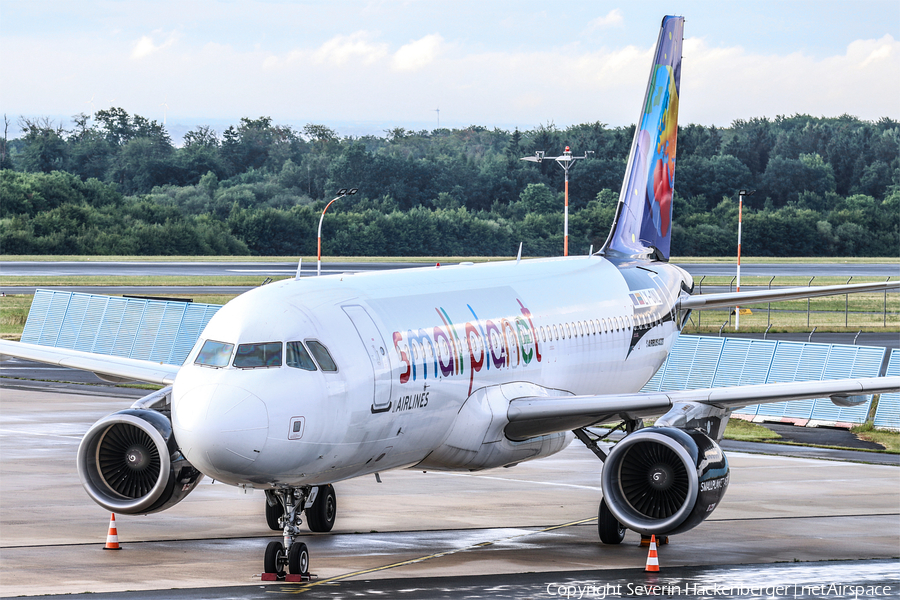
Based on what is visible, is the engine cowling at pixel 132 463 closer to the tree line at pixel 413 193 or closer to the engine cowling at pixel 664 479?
the engine cowling at pixel 664 479

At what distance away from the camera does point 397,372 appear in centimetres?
1811

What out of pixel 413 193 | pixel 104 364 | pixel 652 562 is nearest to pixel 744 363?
pixel 652 562

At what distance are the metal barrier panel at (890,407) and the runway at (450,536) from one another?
20.3ft

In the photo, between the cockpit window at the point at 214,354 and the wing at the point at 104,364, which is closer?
the cockpit window at the point at 214,354

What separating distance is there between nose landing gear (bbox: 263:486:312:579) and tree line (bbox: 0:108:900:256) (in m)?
107

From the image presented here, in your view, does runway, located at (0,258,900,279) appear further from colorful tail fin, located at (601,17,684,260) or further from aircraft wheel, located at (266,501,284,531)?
aircraft wheel, located at (266,501,284,531)

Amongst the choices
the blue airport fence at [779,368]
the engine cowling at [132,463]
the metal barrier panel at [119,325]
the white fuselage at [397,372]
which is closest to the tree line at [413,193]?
the metal barrier panel at [119,325]

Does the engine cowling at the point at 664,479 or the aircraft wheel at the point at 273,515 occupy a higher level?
the engine cowling at the point at 664,479

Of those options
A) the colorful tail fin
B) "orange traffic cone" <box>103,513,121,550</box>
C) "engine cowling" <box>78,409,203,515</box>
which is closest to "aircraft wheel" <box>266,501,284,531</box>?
"engine cowling" <box>78,409,203,515</box>

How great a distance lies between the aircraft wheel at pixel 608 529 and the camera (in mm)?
21234

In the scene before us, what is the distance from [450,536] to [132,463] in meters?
5.76

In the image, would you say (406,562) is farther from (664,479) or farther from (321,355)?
(321,355)

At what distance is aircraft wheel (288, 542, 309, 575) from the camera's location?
57.5 ft

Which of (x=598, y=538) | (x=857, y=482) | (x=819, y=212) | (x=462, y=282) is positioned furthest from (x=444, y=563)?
(x=819, y=212)
